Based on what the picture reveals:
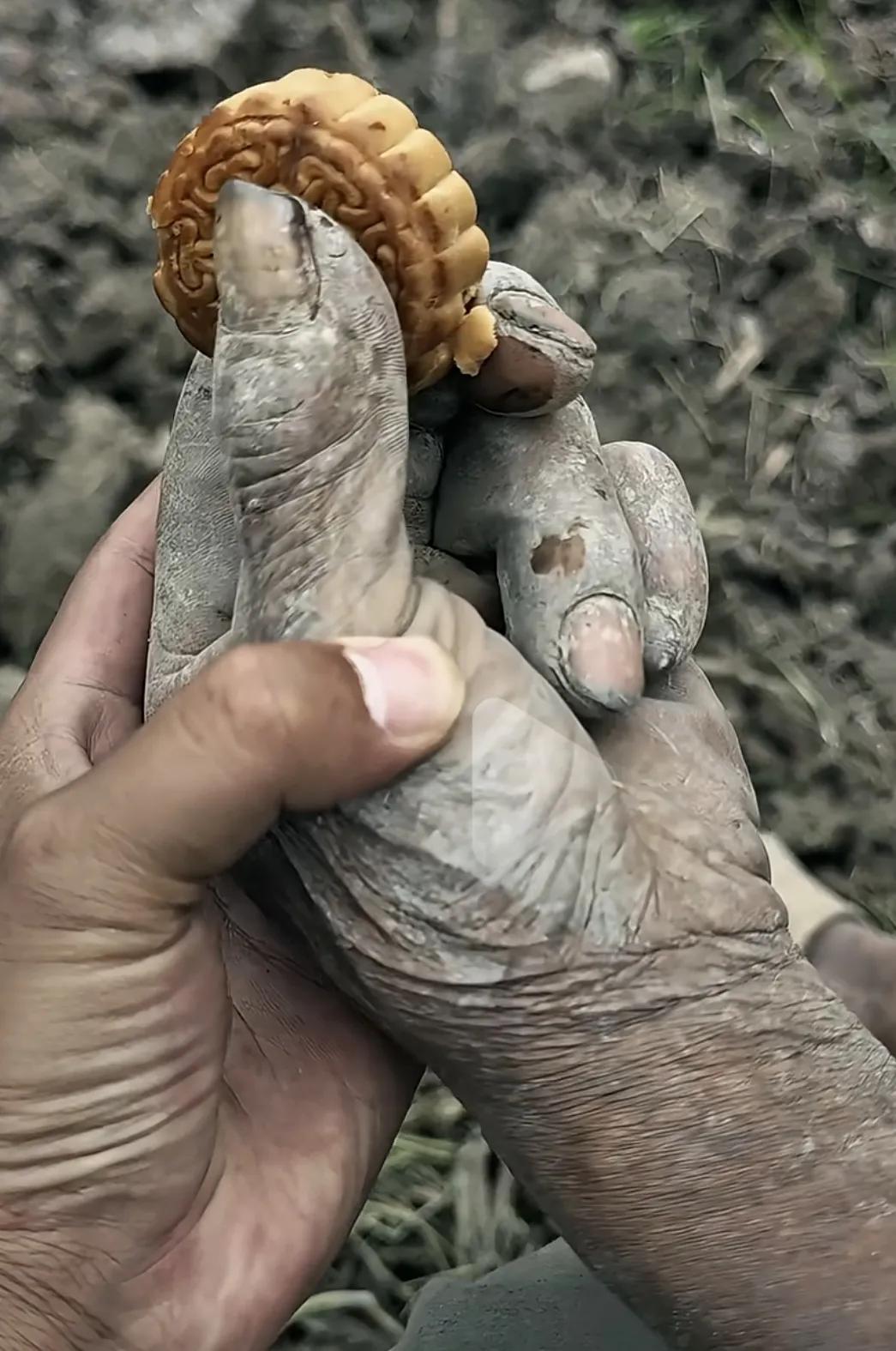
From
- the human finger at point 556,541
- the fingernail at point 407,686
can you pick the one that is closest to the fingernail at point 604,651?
the human finger at point 556,541

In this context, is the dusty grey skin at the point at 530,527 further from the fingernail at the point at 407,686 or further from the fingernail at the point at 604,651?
the fingernail at the point at 407,686

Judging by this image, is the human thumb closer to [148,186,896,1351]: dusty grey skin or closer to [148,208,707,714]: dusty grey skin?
[148,186,896,1351]: dusty grey skin

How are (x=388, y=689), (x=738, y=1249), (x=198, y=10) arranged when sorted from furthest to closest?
(x=198, y=10)
(x=738, y=1249)
(x=388, y=689)

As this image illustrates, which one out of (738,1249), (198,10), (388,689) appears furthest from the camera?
(198,10)

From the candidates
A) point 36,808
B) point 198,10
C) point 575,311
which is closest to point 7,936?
point 36,808

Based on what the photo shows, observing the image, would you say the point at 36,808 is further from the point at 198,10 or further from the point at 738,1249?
the point at 198,10

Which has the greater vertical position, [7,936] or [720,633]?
[7,936]

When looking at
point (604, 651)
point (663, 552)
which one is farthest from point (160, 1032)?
point (663, 552)
